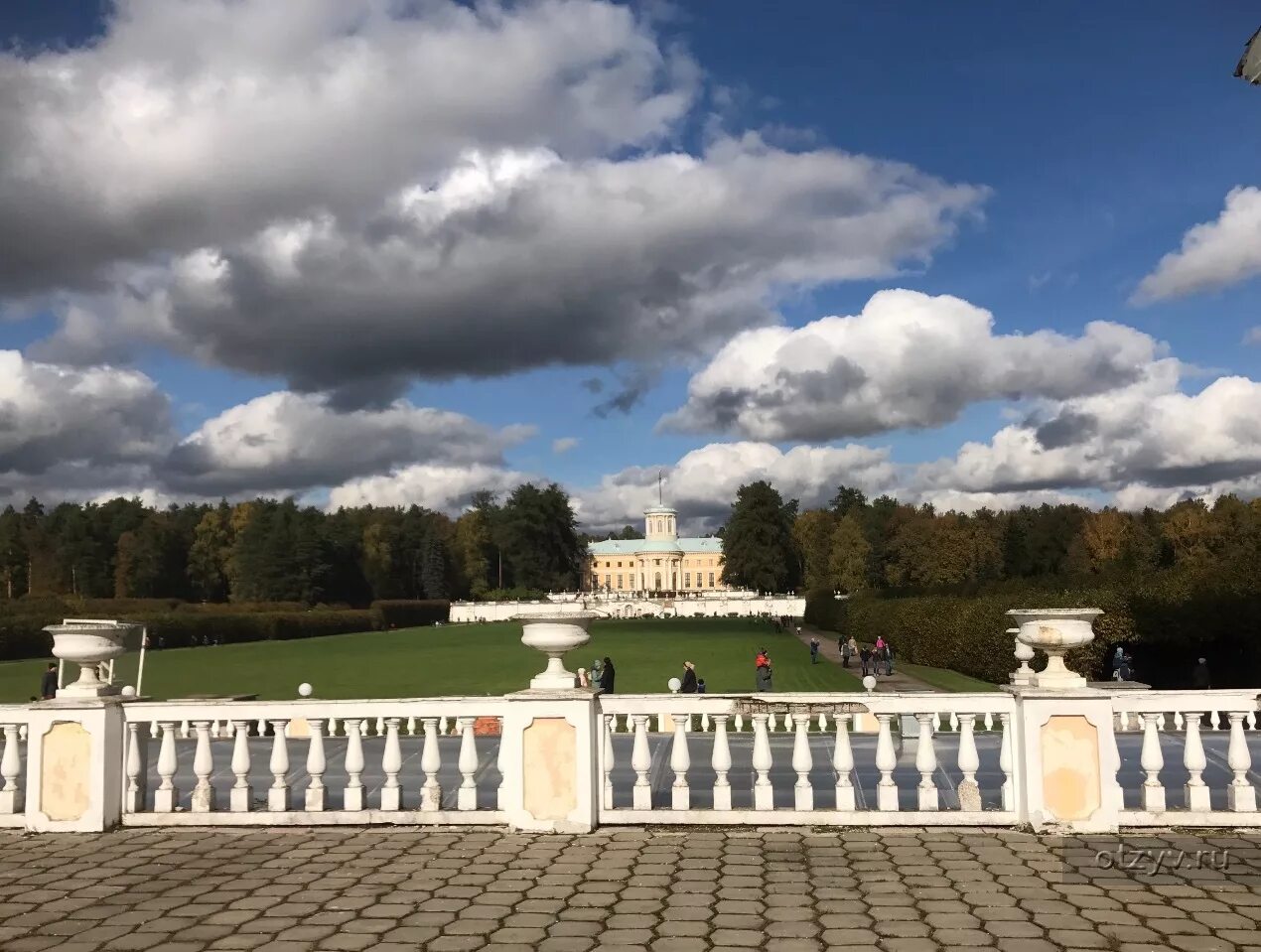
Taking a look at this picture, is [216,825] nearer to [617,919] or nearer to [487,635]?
[617,919]

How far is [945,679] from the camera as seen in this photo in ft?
113

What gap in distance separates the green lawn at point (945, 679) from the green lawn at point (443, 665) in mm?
2334

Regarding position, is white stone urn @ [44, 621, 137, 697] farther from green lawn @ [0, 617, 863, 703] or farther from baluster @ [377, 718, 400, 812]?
green lawn @ [0, 617, 863, 703]

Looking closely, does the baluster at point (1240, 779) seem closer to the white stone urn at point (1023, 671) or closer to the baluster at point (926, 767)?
the white stone urn at point (1023, 671)

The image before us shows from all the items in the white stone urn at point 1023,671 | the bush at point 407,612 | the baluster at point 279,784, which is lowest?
the bush at point 407,612

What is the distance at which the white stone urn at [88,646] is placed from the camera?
8.45 m

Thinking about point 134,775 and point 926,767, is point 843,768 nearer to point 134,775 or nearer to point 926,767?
point 926,767

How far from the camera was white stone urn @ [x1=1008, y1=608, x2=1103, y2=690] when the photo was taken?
7.90 meters

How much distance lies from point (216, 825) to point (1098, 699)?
22.4 ft

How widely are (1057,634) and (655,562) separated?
507 feet

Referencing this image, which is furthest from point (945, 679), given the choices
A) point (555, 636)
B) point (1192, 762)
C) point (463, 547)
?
point (463, 547)

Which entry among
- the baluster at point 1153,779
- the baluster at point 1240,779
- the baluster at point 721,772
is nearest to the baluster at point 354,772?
the baluster at point 721,772

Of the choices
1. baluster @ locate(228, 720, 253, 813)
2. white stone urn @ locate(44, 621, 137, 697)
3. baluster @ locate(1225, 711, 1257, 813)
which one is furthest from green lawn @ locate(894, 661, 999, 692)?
white stone urn @ locate(44, 621, 137, 697)

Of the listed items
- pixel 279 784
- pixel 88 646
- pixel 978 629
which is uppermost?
pixel 88 646
